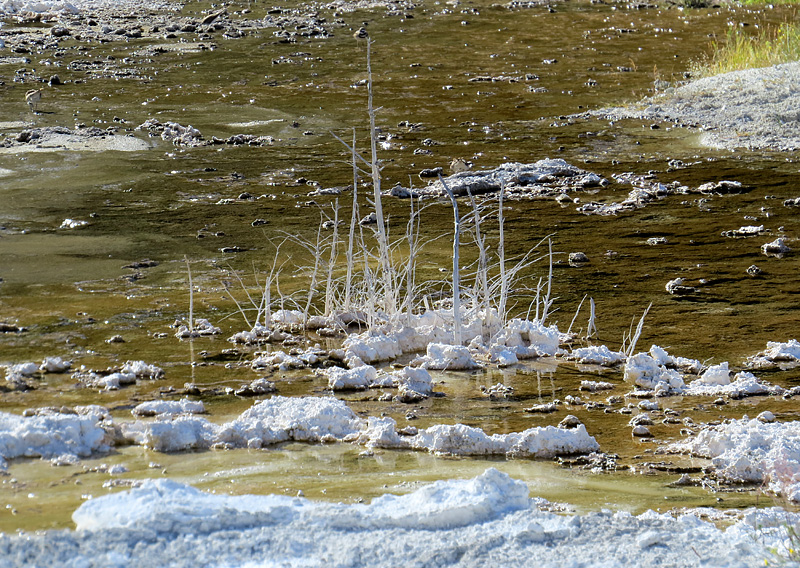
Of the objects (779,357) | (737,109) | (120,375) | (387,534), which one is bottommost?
(779,357)

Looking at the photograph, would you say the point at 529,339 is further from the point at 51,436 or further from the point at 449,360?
the point at 51,436

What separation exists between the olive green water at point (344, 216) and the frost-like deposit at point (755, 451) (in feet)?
0.43

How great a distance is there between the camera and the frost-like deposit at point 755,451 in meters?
4.02

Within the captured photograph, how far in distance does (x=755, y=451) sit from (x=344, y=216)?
18.8 ft

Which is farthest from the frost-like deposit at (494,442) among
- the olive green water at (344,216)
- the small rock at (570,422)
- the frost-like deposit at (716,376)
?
the frost-like deposit at (716,376)

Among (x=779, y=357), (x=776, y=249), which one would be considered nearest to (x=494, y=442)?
(x=779, y=357)

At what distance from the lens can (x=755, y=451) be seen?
423cm

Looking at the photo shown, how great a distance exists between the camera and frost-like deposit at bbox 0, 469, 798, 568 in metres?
3.19

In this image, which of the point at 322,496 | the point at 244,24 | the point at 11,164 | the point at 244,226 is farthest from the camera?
the point at 244,24

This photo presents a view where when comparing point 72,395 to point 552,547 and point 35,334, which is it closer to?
point 35,334

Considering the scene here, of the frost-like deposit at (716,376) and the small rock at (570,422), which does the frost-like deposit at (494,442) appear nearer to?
the small rock at (570,422)

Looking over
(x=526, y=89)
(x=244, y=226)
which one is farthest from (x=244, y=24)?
(x=244, y=226)

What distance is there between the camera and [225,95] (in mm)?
15797

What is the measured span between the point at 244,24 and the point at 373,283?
59.7 ft
